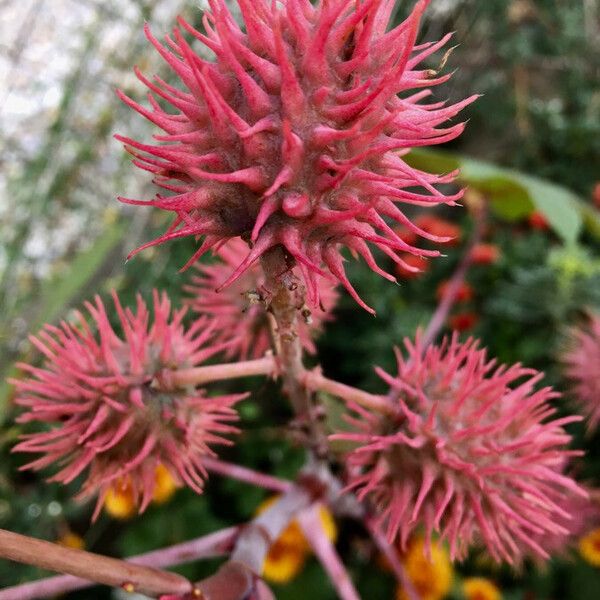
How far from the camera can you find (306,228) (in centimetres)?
58

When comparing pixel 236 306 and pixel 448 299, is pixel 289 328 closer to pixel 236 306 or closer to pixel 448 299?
pixel 236 306

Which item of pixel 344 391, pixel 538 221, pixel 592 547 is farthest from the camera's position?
pixel 538 221

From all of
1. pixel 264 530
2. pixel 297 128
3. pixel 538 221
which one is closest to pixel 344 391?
pixel 264 530

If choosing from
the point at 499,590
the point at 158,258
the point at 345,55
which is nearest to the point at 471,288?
the point at 499,590

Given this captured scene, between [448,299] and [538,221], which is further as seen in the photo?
[538,221]

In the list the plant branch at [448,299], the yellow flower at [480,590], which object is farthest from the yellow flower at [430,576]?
the plant branch at [448,299]

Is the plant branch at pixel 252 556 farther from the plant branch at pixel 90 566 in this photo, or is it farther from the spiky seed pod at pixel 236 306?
the spiky seed pod at pixel 236 306

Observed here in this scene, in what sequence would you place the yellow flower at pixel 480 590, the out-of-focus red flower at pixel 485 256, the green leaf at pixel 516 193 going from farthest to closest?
1. the out-of-focus red flower at pixel 485 256
2. the yellow flower at pixel 480 590
3. the green leaf at pixel 516 193

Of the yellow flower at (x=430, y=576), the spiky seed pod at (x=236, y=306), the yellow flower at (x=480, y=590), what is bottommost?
the yellow flower at (x=430, y=576)

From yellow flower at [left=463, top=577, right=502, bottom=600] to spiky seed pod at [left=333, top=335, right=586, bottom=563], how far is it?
88 cm

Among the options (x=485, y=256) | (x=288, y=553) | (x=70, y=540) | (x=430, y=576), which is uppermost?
(x=485, y=256)

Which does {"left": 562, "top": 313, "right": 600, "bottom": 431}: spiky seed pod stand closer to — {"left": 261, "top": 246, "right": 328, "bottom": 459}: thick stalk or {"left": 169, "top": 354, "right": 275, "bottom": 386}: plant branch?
{"left": 261, "top": 246, "right": 328, "bottom": 459}: thick stalk

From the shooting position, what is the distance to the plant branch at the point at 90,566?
58cm

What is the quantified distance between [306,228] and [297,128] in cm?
9
